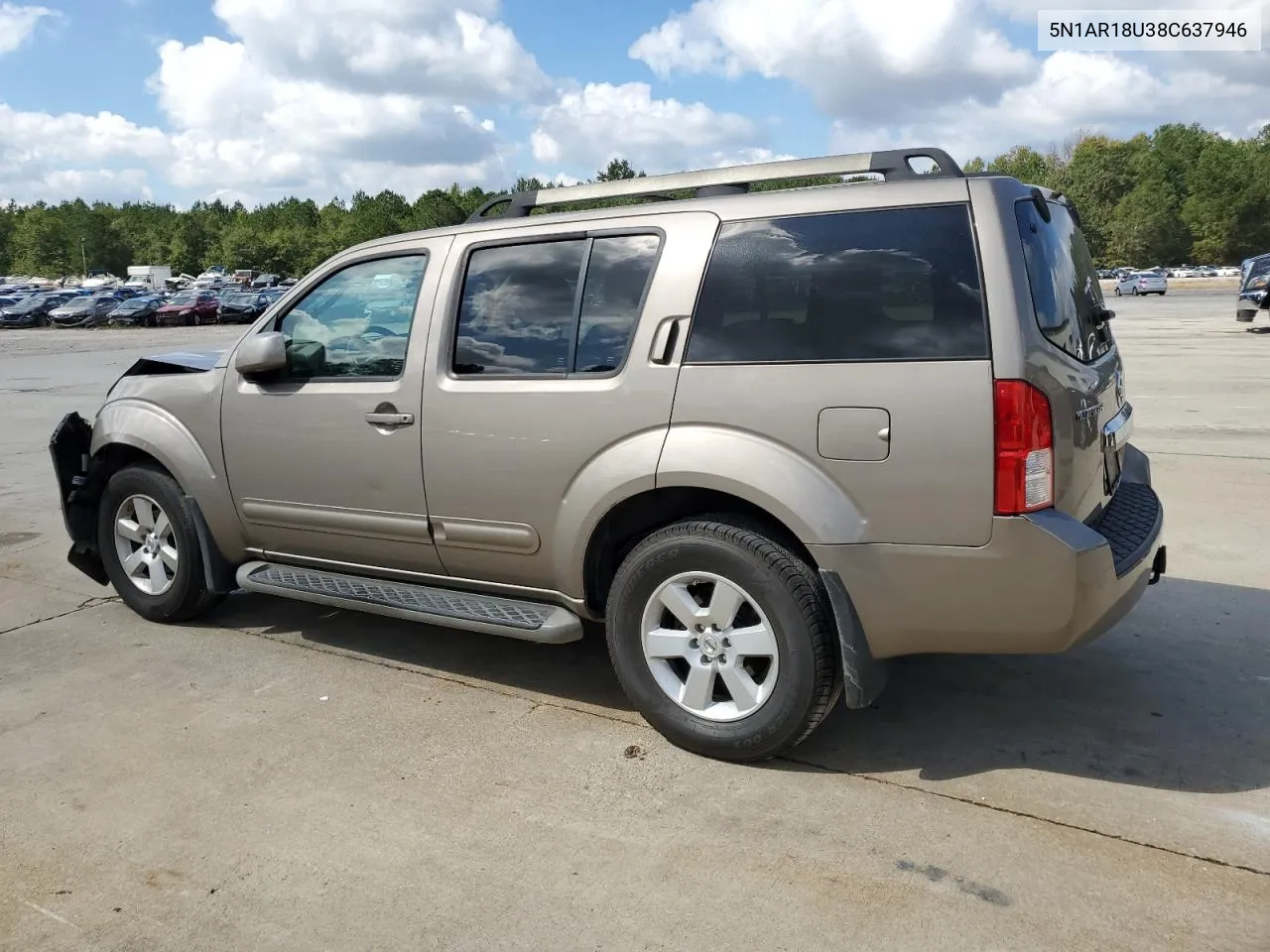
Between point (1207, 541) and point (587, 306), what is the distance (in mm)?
4273

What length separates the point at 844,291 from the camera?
332 cm

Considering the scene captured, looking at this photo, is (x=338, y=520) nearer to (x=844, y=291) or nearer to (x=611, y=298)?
(x=611, y=298)

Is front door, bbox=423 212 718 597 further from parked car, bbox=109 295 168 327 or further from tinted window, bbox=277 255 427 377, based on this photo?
parked car, bbox=109 295 168 327

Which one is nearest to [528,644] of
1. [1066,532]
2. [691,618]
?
[691,618]

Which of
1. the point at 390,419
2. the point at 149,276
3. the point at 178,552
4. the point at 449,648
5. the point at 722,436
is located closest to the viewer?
the point at 722,436

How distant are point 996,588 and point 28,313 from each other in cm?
5117

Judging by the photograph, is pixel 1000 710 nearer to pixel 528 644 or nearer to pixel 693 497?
pixel 693 497

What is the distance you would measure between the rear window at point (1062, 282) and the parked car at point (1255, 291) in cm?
2105

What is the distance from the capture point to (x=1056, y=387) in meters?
3.11

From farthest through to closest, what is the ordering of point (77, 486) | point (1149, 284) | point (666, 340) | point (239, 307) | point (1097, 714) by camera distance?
point (1149, 284), point (239, 307), point (77, 486), point (1097, 714), point (666, 340)

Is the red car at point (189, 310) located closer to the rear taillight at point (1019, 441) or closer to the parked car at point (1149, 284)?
the parked car at point (1149, 284)

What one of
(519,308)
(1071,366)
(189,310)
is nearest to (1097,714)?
(1071,366)

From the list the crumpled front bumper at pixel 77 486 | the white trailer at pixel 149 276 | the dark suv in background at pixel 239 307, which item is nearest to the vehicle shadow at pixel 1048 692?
the crumpled front bumper at pixel 77 486

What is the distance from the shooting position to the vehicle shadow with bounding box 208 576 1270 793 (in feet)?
11.6
